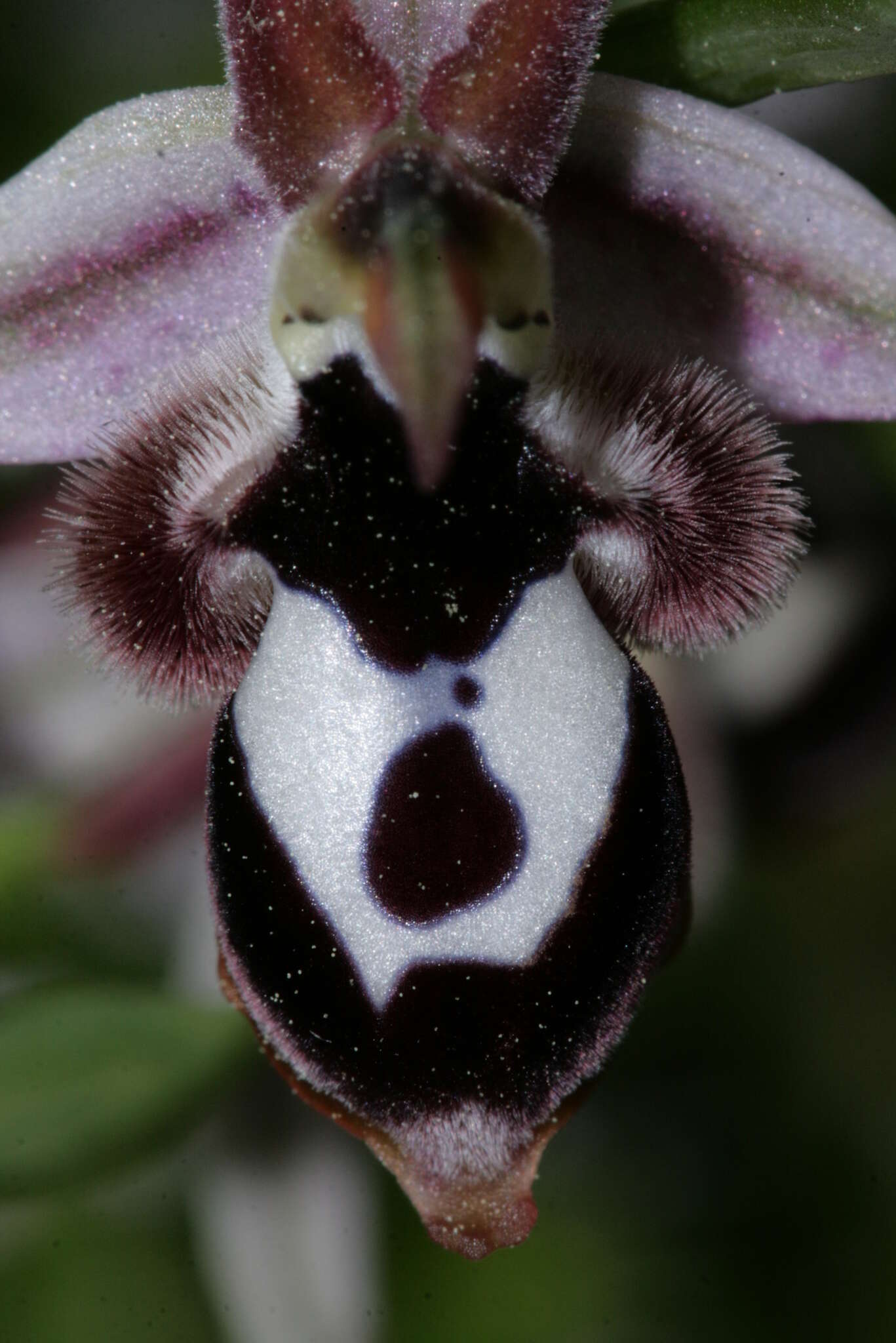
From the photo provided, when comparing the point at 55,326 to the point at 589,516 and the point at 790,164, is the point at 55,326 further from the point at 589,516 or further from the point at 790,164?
the point at 790,164

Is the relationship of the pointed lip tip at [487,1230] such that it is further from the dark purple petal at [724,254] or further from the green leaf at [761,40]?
the green leaf at [761,40]

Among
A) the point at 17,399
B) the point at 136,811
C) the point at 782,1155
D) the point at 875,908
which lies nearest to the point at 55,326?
the point at 17,399

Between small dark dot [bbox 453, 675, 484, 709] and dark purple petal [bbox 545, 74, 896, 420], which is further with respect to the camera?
dark purple petal [bbox 545, 74, 896, 420]

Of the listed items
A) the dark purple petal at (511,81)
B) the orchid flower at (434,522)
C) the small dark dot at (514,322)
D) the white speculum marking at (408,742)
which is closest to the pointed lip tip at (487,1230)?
the orchid flower at (434,522)

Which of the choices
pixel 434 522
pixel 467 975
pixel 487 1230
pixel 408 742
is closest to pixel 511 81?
pixel 434 522

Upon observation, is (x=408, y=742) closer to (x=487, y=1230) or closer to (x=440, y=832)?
(x=440, y=832)

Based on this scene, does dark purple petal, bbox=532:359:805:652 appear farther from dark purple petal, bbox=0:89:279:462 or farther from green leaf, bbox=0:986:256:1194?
green leaf, bbox=0:986:256:1194

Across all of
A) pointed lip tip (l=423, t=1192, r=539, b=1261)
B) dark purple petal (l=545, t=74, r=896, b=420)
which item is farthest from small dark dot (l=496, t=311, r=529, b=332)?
pointed lip tip (l=423, t=1192, r=539, b=1261)
